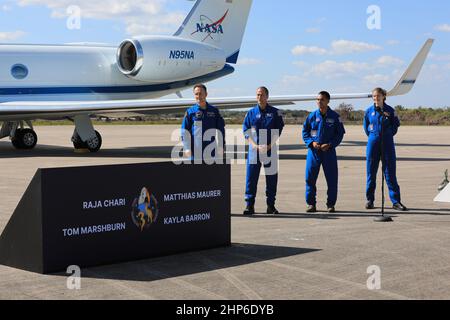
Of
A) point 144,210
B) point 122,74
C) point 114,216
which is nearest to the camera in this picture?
point 114,216

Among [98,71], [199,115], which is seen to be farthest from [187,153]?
[98,71]

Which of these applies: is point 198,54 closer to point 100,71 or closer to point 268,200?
point 100,71

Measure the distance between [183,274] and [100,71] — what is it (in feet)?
62.3

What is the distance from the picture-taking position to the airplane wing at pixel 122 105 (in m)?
20.9

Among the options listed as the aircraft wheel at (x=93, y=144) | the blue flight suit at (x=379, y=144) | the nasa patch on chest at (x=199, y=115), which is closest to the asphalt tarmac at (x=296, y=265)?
the blue flight suit at (x=379, y=144)

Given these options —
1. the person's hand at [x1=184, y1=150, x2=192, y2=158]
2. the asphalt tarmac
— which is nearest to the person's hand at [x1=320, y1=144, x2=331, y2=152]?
the asphalt tarmac

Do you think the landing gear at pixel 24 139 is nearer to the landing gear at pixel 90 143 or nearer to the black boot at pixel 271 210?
the landing gear at pixel 90 143

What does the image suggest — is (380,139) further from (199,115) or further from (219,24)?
(219,24)

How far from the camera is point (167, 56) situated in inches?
977

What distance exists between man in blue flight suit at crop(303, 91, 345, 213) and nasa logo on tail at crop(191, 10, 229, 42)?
17.6 metres

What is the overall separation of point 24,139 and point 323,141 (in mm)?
16320

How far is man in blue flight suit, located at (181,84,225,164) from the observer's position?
32.5ft

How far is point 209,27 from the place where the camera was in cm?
2806
